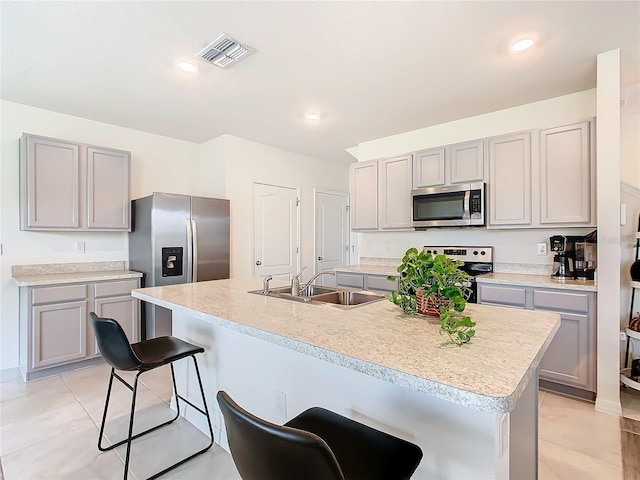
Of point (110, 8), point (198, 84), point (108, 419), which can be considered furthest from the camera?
point (198, 84)

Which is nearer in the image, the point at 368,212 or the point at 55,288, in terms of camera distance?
the point at 55,288

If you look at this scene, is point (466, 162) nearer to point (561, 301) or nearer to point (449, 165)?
point (449, 165)

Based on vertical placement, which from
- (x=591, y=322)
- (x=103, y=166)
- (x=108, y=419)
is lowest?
(x=108, y=419)

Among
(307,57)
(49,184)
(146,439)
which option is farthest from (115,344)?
(49,184)

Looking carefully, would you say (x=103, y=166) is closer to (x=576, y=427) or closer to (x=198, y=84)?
(x=198, y=84)

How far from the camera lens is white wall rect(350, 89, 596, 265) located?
117 inches

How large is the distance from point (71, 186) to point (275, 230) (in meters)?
2.29

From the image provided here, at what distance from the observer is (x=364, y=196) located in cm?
413

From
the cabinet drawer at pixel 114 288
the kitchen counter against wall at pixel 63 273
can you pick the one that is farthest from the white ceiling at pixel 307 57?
the cabinet drawer at pixel 114 288

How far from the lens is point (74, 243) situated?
11.3 ft

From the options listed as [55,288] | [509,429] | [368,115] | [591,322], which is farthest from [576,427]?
[55,288]

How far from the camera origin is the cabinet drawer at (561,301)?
2457 millimetres

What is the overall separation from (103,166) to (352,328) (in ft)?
10.9

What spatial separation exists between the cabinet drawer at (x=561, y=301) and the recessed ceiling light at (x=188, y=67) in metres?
3.12
